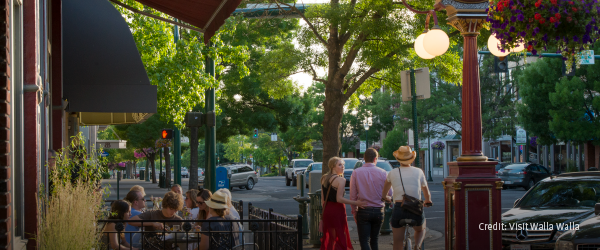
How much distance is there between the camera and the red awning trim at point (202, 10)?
20.3 ft

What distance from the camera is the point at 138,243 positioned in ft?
24.1

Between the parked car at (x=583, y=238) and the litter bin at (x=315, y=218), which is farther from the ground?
the parked car at (x=583, y=238)

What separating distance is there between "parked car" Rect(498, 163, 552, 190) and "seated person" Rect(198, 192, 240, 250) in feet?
81.6

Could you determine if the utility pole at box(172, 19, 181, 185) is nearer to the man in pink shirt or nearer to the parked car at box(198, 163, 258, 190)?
the man in pink shirt

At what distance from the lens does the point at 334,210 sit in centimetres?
827

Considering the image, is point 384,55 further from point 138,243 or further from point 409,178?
point 138,243

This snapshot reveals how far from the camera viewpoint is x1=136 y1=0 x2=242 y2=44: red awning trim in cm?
619

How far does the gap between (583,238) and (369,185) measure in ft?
9.56

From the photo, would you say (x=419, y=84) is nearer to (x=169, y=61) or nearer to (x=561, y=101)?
(x=169, y=61)

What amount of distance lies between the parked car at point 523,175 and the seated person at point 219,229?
24878mm

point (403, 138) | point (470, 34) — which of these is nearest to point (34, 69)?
point (470, 34)

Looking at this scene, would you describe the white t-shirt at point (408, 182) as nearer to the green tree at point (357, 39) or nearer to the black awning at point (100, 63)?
the green tree at point (357, 39)

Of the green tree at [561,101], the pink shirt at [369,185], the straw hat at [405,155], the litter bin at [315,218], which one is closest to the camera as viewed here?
the straw hat at [405,155]

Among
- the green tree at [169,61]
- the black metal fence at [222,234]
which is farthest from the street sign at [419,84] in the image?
the green tree at [169,61]
